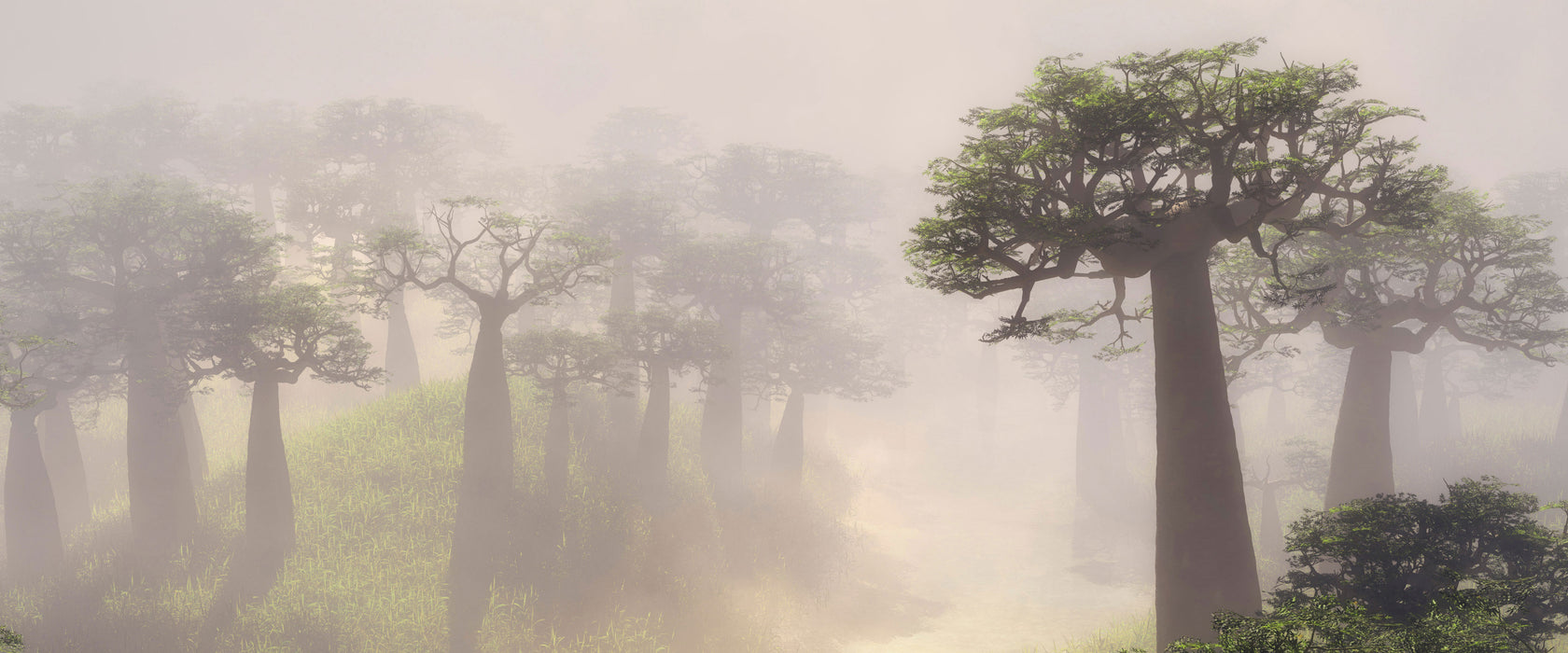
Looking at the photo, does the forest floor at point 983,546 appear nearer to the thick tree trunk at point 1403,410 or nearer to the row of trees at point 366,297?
the row of trees at point 366,297

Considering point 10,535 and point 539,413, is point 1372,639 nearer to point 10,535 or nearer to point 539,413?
point 539,413

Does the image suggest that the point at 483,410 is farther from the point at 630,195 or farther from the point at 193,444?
the point at 193,444

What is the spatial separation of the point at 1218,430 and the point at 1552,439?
2863 cm

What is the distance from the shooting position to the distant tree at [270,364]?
655 inches

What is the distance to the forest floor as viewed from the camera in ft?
69.9

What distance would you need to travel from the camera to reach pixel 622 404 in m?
25.0

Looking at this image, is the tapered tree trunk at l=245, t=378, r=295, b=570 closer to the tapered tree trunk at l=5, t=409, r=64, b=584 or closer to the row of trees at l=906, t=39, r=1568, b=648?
the tapered tree trunk at l=5, t=409, r=64, b=584

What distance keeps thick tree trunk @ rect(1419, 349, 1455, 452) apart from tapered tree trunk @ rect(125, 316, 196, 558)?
4182 cm

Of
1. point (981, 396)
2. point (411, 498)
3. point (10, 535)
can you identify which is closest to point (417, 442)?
point (411, 498)

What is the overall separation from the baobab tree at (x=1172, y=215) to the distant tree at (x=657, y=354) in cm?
1220

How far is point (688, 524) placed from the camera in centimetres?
2212

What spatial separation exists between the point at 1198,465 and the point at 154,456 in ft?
75.3

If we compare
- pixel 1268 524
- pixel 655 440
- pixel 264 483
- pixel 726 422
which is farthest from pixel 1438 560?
pixel 264 483

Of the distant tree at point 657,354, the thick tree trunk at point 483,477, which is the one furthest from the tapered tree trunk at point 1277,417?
the thick tree trunk at point 483,477
